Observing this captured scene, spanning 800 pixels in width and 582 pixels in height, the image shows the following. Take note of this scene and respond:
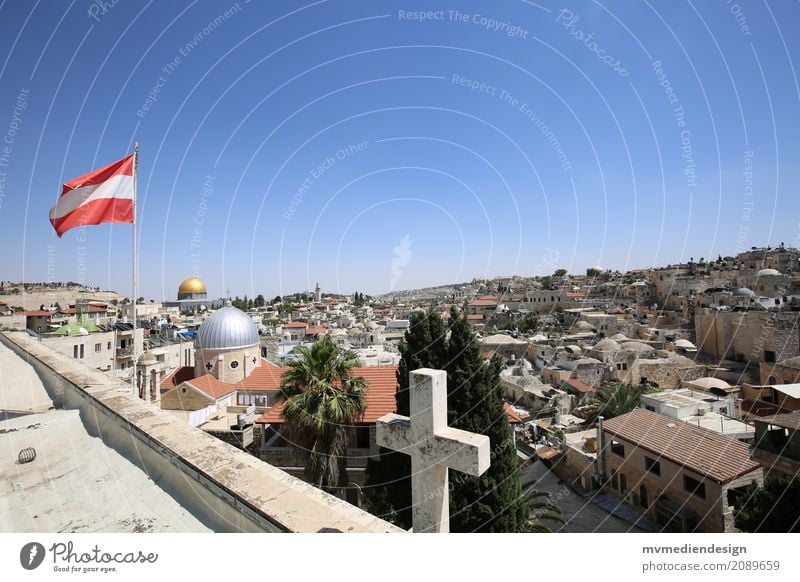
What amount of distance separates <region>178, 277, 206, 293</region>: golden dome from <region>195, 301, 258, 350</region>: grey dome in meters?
67.9

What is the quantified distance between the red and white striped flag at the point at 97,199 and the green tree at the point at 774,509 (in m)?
14.6

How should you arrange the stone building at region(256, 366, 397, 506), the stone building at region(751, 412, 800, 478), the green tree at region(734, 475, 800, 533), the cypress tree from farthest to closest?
the stone building at region(256, 366, 397, 506) → the stone building at region(751, 412, 800, 478) → the cypress tree → the green tree at region(734, 475, 800, 533)

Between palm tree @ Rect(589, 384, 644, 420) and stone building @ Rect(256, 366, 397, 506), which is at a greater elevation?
stone building @ Rect(256, 366, 397, 506)

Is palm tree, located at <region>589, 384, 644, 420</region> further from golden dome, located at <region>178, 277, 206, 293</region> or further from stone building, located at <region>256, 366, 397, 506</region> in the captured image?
golden dome, located at <region>178, 277, 206, 293</region>

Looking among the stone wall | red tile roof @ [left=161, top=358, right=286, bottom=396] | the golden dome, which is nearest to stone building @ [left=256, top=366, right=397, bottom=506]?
red tile roof @ [left=161, top=358, right=286, bottom=396]

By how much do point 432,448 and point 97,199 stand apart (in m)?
7.98

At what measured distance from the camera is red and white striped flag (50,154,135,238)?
7160 mm

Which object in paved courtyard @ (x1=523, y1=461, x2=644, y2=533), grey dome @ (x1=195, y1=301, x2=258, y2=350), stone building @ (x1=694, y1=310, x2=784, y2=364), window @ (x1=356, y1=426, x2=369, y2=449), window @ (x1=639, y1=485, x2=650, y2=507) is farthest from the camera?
stone building @ (x1=694, y1=310, x2=784, y2=364)

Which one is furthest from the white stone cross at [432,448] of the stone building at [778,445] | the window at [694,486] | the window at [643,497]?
the window at [643,497]

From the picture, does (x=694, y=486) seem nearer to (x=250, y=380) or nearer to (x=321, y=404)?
(x=321, y=404)
